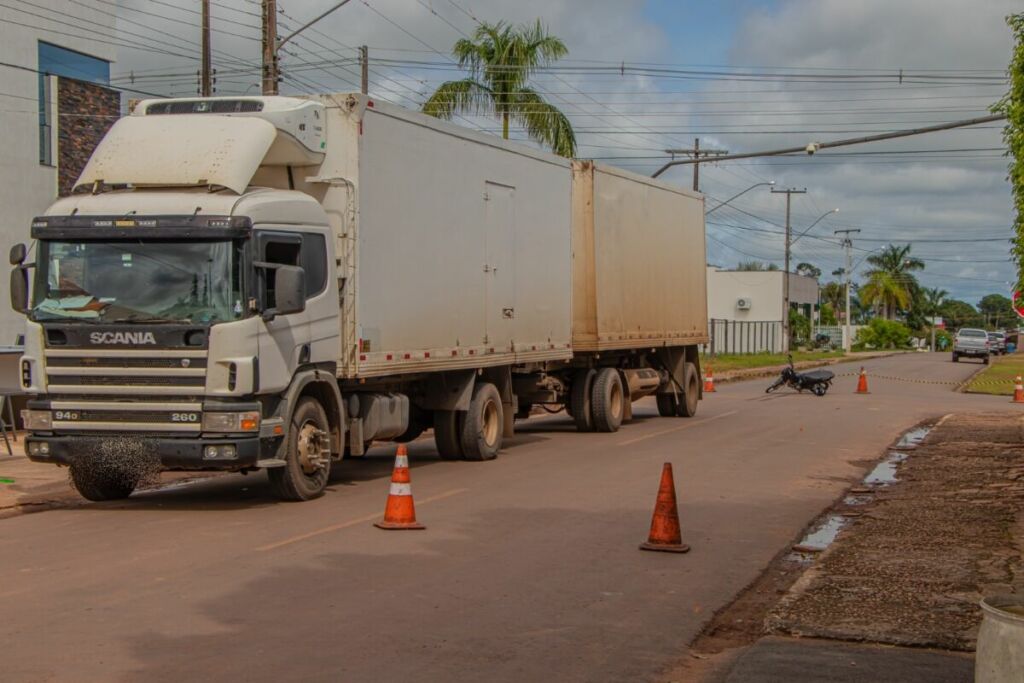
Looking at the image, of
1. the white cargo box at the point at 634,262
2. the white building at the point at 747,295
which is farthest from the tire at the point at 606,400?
the white building at the point at 747,295

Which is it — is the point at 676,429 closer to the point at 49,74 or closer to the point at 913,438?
the point at 913,438

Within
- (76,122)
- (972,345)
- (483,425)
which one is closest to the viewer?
(483,425)

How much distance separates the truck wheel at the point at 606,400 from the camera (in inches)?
850

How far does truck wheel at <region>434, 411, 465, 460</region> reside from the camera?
1698 centimetres

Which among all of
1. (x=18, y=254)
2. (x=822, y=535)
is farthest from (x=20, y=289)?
(x=822, y=535)

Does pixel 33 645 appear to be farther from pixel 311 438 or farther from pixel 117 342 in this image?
pixel 311 438

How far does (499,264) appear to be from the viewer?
17.6m

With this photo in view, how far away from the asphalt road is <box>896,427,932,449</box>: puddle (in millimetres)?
4416

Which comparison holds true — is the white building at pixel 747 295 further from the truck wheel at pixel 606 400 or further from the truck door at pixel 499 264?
the truck door at pixel 499 264

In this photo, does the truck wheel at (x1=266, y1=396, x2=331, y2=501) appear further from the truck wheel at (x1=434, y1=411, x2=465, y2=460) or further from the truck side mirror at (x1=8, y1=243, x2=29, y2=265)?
the truck wheel at (x1=434, y1=411, x2=465, y2=460)

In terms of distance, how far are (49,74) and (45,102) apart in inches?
25.4

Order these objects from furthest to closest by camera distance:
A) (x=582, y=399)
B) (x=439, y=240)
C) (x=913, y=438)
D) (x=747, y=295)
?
(x=747, y=295)
(x=913, y=438)
(x=582, y=399)
(x=439, y=240)

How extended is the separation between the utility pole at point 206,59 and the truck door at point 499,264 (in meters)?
9.05

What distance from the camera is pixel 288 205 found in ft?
41.7
